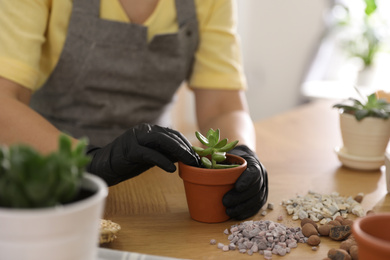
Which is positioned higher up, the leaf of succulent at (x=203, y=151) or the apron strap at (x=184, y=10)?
the apron strap at (x=184, y=10)

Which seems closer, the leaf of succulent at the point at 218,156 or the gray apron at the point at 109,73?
the leaf of succulent at the point at 218,156

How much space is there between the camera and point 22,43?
3.98 ft

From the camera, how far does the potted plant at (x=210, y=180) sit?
0.87 meters

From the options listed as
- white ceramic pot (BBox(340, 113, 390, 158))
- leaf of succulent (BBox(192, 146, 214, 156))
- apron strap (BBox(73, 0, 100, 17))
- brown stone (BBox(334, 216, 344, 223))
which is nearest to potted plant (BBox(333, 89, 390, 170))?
white ceramic pot (BBox(340, 113, 390, 158))

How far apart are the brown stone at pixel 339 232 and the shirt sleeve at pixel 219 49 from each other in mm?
753

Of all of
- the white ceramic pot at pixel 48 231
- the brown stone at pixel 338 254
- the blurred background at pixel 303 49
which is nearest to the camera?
the white ceramic pot at pixel 48 231

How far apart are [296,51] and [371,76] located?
0.69 metres

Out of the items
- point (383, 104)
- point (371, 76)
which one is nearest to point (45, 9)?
point (383, 104)

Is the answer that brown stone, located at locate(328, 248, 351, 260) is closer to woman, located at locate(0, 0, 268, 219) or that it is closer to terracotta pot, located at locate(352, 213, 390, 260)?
terracotta pot, located at locate(352, 213, 390, 260)

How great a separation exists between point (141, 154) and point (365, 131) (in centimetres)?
61

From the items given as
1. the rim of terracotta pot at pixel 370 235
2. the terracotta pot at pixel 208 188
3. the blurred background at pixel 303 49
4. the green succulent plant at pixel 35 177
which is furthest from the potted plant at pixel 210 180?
the blurred background at pixel 303 49

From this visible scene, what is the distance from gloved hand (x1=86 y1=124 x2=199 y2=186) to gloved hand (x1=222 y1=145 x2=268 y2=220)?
3.4 inches

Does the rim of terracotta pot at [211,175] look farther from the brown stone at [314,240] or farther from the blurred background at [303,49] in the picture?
the blurred background at [303,49]

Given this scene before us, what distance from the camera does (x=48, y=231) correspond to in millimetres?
483
